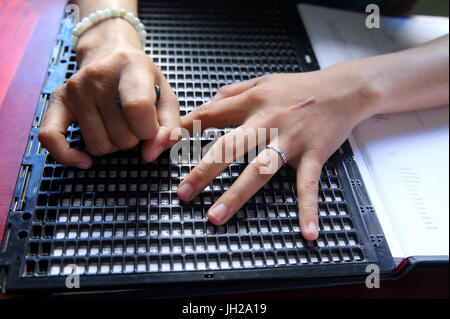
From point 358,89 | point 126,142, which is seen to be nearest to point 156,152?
point 126,142

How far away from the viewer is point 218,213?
0.43 meters

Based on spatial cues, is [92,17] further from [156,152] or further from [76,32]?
[156,152]

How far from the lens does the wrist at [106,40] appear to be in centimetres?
52

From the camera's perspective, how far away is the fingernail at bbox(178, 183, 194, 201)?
0.44m

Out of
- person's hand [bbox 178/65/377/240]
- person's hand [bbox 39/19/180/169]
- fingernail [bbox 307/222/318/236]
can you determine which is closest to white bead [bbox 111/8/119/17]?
person's hand [bbox 39/19/180/169]

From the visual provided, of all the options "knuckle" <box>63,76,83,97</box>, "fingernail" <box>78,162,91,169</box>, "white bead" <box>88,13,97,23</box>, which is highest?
"white bead" <box>88,13,97,23</box>

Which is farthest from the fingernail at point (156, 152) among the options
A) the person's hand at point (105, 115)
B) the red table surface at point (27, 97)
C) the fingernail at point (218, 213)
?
the red table surface at point (27, 97)

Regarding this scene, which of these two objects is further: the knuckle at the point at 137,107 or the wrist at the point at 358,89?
the wrist at the point at 358,89

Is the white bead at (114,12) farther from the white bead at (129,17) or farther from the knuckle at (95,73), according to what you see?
the knuckle at (95,73)

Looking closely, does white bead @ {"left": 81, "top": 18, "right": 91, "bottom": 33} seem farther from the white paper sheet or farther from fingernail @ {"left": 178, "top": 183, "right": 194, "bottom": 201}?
the white paper sheet

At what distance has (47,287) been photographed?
0.37m

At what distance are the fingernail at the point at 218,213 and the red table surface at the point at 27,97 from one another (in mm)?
112

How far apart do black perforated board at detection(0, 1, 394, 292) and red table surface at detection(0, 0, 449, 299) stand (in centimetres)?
5
